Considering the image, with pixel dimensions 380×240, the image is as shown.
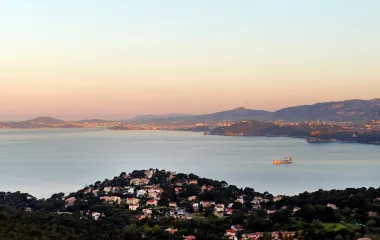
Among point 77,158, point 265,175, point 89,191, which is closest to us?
point 89,191

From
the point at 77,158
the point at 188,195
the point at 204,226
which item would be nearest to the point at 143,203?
the point at 188,195

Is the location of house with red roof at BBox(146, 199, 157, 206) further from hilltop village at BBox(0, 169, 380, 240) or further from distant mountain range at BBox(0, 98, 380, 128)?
distant mountain range at BBox(0, 98, 380, 128)

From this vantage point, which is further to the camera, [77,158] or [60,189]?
[77,158]

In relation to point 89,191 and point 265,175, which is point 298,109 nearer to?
point 265,175

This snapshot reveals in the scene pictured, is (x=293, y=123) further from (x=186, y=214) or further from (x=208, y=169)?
(x=186, y=214)

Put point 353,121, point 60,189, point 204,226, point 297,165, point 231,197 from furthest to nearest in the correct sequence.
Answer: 1. point 353,121
2. point 297,165
3. point 60,189
4. point 231,197
5. point 204,226

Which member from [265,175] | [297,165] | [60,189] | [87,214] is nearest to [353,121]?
[297,165]

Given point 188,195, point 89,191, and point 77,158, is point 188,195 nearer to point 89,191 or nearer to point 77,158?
point 89,191
